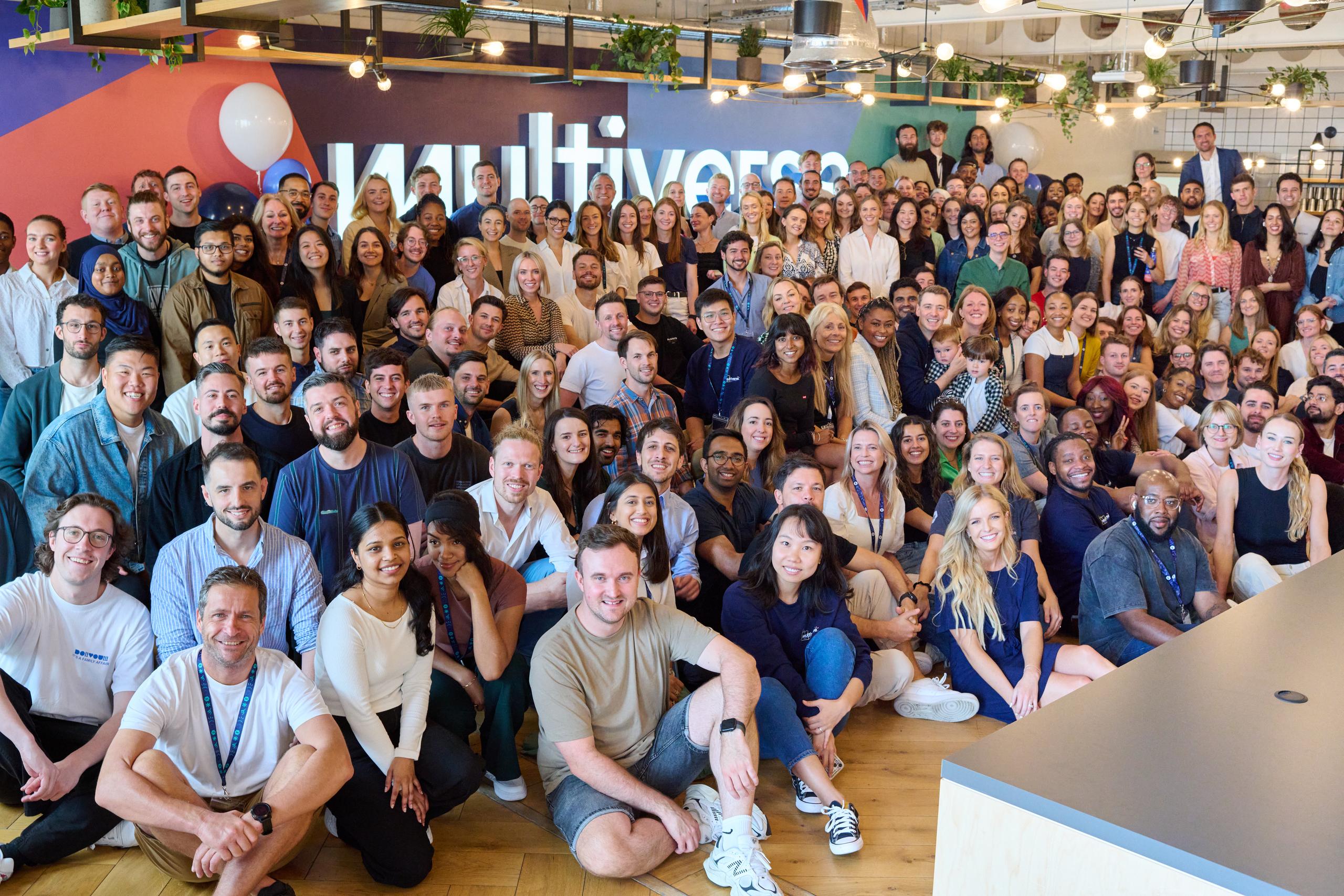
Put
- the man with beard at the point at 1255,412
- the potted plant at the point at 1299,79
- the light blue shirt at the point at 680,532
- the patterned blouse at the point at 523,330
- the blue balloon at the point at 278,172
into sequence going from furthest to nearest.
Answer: the potted plant at the point at 1299,79
the blue balloon at the point at 278,172
the patterned blouse at the point at 523,330
the man with beard at the point at 1255,412
the light blue shirt at the point at 680,532

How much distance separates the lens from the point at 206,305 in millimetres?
4840

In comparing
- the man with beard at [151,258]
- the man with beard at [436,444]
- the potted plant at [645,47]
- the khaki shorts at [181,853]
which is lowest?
the khaki shorts at [181,853]

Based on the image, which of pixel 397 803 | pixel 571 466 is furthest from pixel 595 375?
→ pixel 397 803

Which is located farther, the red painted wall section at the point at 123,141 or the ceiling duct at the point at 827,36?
the red painted wall section at the point at 123,141

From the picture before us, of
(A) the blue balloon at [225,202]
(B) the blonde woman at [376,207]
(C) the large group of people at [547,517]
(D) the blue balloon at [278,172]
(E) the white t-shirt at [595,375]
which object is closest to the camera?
(C) the large group of people at [547,517]

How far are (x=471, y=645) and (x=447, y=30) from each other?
6080 mm

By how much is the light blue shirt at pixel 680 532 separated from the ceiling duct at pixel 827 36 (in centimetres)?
294

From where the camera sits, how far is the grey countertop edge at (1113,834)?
3.97ft

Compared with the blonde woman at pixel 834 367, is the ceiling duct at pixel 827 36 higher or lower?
higher

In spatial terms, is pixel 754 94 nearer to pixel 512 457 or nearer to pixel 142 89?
pixel 142 89

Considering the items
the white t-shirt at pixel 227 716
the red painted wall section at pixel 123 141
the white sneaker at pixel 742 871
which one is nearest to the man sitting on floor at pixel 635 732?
the white sneaker at pixel 742 871

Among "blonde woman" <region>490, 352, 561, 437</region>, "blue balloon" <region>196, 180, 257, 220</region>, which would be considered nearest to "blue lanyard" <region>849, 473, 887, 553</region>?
"blonde woman" <region>490, 352, 561, 437</region>

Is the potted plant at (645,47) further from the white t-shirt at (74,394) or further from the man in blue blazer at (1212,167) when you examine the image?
the white t-shirt at (74,394)

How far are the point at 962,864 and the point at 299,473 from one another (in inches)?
107
